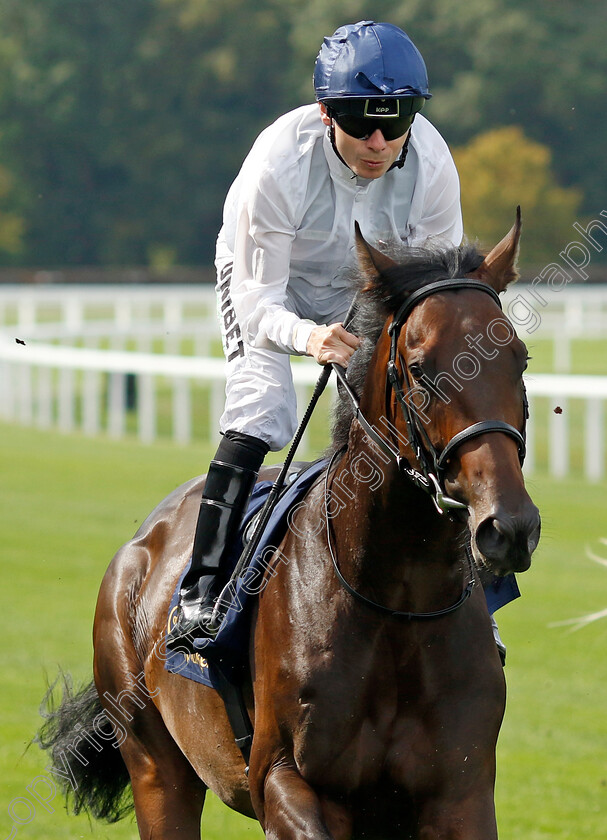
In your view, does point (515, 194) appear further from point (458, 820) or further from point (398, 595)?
point (458, 820)

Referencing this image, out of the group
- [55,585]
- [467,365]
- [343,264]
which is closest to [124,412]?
[55,585]

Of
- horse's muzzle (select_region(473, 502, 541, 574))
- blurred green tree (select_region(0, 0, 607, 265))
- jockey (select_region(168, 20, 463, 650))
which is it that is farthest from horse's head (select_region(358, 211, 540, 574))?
blurred green tree (select_region(0, 0, 607, 265))

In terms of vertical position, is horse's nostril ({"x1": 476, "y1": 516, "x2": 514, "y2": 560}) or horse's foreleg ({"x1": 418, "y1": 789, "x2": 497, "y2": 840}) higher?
horse's nostril ({"x1": 476, "y1": 516, "x2": 514, "y2": 560})

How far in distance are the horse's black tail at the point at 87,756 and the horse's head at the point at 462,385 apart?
2.02 m

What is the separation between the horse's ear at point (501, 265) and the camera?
9.47 ft

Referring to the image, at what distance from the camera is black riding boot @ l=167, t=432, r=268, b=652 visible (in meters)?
3.50

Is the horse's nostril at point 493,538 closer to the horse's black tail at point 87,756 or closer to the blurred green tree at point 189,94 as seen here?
the horse's black tail at point 87,756

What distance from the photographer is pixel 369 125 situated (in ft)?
10.7

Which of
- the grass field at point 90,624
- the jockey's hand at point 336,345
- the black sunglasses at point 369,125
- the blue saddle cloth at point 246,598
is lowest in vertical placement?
the grass field at point 90,624

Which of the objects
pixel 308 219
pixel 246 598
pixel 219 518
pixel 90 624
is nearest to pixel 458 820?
pixel 246 598

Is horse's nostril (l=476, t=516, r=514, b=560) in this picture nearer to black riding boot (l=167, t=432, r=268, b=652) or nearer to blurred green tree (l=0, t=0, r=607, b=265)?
black riding boot (l=167, t=432, r=268, b=652)

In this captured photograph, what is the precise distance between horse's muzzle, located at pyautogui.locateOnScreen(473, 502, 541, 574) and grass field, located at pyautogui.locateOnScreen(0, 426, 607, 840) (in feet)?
2.16

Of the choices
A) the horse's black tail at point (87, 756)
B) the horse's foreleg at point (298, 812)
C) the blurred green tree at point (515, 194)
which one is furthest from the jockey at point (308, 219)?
the blurred green tree at point (515, 194)

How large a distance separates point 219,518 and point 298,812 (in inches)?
34.8
